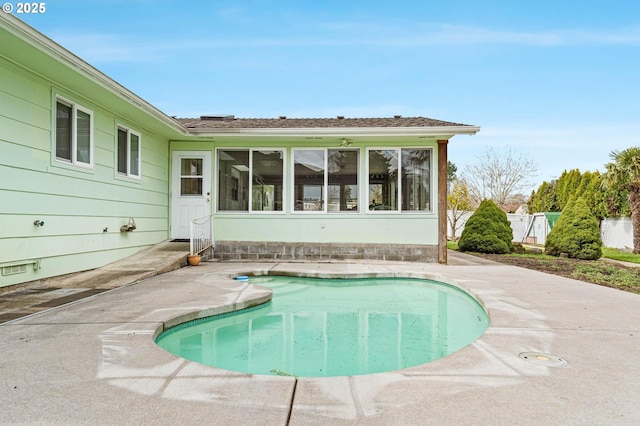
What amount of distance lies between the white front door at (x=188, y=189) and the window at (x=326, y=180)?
224 centimetres

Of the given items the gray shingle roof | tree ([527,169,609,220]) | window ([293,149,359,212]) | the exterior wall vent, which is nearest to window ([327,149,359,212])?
window ([293,149,359,212])

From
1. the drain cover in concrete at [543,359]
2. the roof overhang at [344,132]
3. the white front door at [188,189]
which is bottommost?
the drain cover in concrete at [543,359]

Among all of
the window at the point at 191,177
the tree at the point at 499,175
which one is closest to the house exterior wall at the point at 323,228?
the window at the point at 191,177

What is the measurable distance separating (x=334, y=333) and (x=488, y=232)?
385 inches

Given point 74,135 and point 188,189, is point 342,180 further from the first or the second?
point 74,135

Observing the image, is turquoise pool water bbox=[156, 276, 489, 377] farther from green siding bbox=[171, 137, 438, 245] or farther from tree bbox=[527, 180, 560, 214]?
tree bbox=[527, 180, 560, 214]

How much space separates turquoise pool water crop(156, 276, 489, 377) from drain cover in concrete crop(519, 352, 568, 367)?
76cm

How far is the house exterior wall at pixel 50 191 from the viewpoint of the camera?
4547mm

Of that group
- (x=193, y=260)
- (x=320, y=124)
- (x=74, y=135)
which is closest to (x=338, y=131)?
(x=320, y=124)

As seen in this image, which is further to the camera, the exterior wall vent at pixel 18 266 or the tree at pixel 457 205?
the tree at pixel 457 205

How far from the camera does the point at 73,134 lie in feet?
18.5

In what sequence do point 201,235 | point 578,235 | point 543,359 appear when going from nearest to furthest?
point 543,359 < point 201,235 < point 578,235

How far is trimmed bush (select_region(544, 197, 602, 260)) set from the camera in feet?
33.6

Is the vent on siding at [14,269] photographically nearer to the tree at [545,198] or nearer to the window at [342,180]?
the window at [342,180]
